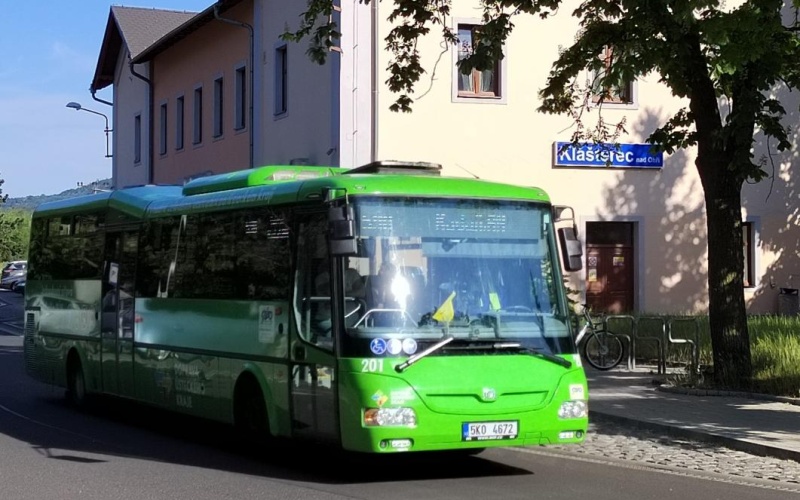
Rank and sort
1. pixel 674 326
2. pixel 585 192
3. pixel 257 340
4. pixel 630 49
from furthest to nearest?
pixel 585 192 → pixel 674 326 → pixel 630 49 → pixel 257 340

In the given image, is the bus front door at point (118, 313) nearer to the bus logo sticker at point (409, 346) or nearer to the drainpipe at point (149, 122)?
the bus logo sticker at point (409, 346)

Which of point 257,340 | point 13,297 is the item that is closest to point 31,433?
point 257,340

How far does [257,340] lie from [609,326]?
13.9 m

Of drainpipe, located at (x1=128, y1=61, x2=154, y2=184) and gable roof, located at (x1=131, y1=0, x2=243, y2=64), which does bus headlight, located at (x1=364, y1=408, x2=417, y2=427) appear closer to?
gable roof, located at (x1=131, y1=0, x2=243, y2=64)

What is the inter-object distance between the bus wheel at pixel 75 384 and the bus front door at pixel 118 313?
1030 millimetres

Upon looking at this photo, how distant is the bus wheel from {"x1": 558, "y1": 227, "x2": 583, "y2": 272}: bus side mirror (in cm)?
818

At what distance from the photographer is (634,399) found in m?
16.9

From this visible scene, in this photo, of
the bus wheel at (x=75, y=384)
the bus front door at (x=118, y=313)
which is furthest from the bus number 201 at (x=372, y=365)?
the bus wheel at (x=75, y=384)

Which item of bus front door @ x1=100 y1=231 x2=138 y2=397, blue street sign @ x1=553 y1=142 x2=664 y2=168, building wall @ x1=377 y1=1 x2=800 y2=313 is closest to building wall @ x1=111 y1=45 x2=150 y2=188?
building wall @ x1=377 y1=1 x2=800 y2=313

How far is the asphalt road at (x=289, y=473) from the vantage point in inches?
402

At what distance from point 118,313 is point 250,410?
4055mm

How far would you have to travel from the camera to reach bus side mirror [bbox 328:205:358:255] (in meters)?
10.5

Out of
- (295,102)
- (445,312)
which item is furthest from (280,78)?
(445,312)

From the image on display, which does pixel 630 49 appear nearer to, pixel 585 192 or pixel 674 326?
pixel 674 326
